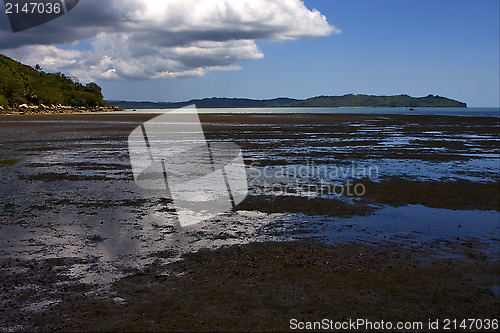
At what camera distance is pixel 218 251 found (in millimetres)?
8141

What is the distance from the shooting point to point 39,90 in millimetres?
123500

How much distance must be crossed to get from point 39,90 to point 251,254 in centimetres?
13386

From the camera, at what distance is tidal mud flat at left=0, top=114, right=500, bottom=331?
5754 millimetres

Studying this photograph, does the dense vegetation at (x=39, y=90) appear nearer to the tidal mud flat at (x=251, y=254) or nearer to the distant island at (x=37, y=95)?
the distant island at (x=37, y=95)

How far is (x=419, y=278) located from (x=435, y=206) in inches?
231

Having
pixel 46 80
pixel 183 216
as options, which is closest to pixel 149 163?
pixel 183 216

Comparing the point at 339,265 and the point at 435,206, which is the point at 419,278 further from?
the point at 435,206

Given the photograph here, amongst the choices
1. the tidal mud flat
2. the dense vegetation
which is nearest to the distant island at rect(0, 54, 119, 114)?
the dense vegetation

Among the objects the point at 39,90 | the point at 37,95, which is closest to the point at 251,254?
the point at 37,95

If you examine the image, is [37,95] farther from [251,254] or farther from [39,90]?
[251,254]

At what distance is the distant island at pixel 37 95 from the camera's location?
101 metres

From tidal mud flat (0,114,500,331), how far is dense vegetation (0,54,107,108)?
3756 inches

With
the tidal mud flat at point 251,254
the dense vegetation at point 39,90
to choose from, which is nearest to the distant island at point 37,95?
the dense vegetation at point 39,90

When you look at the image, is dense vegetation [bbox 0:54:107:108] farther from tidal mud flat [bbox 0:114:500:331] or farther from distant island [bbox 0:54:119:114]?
tidal mud flat [bbox 0:114:500:331]
